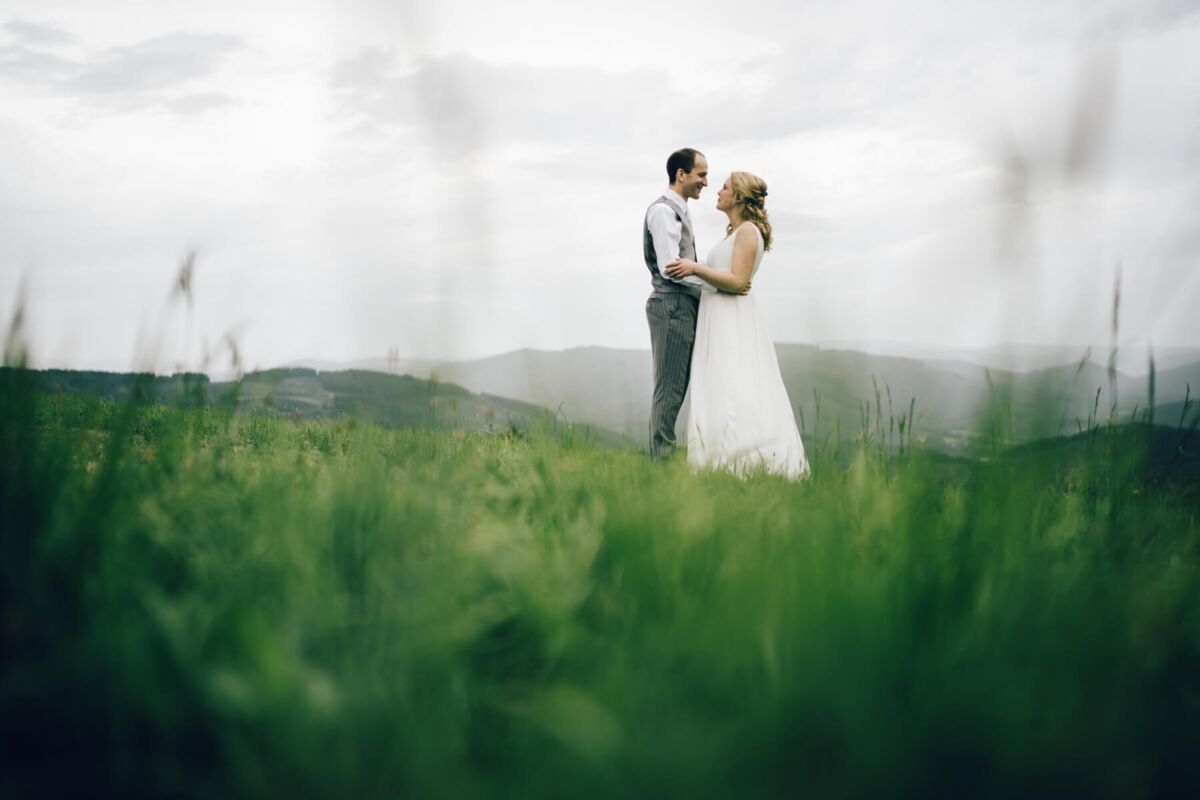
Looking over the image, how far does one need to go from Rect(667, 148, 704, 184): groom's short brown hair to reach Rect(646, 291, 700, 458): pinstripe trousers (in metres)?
1.04

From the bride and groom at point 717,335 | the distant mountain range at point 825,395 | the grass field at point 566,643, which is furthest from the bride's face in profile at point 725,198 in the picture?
the grass field at point 566,643

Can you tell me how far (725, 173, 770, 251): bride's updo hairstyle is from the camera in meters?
5.99

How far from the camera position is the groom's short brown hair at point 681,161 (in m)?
6.40

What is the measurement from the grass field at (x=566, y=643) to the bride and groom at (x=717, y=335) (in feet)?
11.6

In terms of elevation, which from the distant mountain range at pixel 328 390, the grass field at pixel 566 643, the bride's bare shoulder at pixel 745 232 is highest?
the bride's bare shoulder at pixel 745 232

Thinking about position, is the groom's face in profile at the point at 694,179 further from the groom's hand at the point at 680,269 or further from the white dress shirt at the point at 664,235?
the groom's hand at the point at 680,269

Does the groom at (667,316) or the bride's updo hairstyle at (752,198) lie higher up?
the bride's updo hairstyle at (752,198)

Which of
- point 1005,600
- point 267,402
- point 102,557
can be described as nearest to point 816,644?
point 1005,600

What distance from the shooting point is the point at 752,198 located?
601 cm

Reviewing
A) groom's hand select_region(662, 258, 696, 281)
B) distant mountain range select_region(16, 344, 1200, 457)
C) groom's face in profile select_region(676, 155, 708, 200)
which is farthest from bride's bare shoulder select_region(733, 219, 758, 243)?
distant mountain range select_region(16, 344, 1200, 457)

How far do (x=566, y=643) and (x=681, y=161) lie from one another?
5.49 meters

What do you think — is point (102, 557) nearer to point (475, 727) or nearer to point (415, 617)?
point (415, 617)

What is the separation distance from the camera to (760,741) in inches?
46.9

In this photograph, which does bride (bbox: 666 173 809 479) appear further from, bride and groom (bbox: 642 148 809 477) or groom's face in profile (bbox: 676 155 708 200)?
groom's face in profile (bbox: 676 155 708 200)
